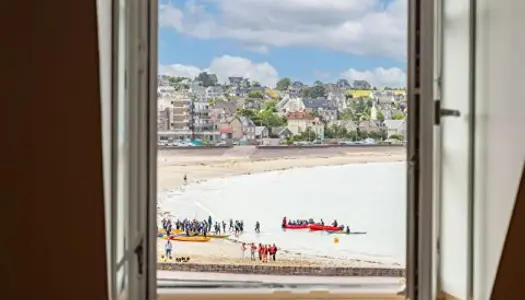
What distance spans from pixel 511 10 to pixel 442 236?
1.12 m

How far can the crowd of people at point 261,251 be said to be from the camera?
11.5 feet

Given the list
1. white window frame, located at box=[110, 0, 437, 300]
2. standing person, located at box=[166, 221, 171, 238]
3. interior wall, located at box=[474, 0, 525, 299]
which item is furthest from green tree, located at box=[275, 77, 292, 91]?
interior wall, located at box=[474, 0, 525, 299]

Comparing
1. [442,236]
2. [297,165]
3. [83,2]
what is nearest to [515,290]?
[442,236]

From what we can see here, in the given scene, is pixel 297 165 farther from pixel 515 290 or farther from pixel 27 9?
pixel 27 9

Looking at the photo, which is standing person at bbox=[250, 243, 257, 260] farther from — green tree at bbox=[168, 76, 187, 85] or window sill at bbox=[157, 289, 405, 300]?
green tree at bbox=[168, 76, 187, 85]

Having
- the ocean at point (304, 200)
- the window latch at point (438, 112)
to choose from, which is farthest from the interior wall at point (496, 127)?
the ocean at point (304, 200)

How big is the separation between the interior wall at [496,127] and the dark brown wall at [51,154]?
59.5 inches

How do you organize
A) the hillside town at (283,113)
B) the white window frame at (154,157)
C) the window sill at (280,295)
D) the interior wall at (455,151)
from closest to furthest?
the interior wall at (455,151), the white window frame at (154,157), the window sill at (280,295), the hillside town at (283,113)

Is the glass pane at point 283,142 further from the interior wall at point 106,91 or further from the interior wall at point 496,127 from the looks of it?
the interior wall at point 106,91

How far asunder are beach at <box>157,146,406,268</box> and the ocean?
37mm

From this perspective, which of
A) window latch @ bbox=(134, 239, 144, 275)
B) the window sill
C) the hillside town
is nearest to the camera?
window latch @ bbox=(134, 239, 144, 275)

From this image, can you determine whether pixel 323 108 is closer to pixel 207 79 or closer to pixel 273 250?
pixel 207 79

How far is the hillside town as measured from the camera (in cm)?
337

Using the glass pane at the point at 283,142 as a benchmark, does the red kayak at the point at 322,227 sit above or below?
below
